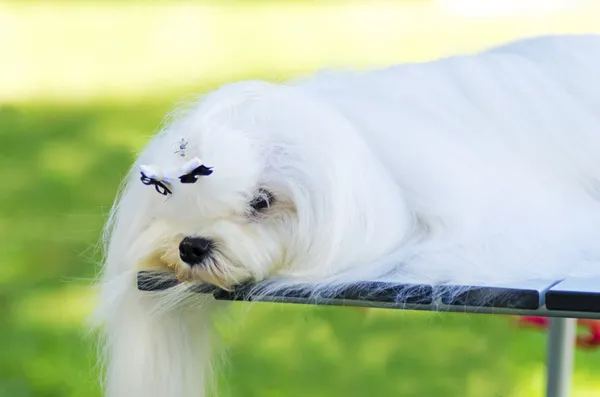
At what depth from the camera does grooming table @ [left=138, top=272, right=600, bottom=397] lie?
161 centimetres

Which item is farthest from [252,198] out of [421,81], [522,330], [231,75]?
[231,75]

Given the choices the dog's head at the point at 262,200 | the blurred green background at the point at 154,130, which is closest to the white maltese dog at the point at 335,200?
the dog's head at the point at 262,200

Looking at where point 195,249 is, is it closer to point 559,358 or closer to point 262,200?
point 262,200

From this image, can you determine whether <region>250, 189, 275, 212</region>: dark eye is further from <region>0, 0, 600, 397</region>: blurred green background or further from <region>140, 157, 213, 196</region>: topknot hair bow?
<region>0, 0, 600, 397</region>: blurred green background

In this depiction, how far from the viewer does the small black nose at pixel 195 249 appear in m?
1.77

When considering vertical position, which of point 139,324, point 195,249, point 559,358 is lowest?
point 559,358

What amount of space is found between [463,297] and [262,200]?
0.35 meters

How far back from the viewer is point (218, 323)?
210cm

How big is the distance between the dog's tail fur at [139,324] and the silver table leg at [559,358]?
692 millimetres

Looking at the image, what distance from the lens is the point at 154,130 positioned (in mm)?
2738

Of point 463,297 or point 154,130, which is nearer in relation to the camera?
point 463,297

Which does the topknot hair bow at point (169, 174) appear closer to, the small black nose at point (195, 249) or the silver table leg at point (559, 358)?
the small black nose at point (195, 249)

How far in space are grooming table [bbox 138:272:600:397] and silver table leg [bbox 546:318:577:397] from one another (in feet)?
1.87

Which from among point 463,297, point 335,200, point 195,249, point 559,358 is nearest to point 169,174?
point 195,249
